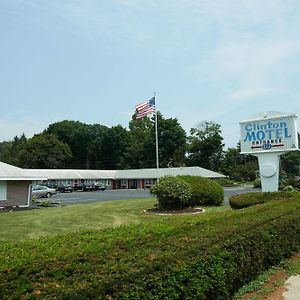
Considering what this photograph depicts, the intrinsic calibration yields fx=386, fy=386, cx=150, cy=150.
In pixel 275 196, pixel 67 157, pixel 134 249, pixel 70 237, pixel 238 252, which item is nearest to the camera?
pixel 134 249

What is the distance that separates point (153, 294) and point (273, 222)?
15.5ft

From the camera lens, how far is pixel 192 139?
250 feet

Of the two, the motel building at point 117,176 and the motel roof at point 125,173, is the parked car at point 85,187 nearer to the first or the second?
the motel building at point 117,176

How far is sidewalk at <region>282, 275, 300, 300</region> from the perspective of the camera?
5.91 m

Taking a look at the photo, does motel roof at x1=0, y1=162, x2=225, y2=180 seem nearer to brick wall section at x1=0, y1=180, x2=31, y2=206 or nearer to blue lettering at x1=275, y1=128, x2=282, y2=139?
brick wall section at x1=0, y1=180, x2=31, y2=206

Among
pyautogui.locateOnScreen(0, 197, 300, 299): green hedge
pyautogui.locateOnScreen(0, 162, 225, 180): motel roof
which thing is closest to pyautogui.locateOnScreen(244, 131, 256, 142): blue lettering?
pyautogui.locateOnScreen(0, 197, 300, 299): green hedge

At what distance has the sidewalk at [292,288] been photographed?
5.91 meters

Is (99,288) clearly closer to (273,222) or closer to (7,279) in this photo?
(7,279)

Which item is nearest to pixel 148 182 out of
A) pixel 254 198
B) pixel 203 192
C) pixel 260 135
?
pixel 203 192

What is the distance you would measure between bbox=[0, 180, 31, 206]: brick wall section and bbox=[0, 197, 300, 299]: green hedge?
775 inches

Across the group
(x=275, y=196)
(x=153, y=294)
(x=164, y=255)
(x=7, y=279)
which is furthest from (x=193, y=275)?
(x=275, y=196)

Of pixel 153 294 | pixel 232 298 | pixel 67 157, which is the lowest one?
pixel 232 298

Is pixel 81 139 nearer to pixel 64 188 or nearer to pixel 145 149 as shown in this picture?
pixel 145 149

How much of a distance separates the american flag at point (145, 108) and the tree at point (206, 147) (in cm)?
4532
